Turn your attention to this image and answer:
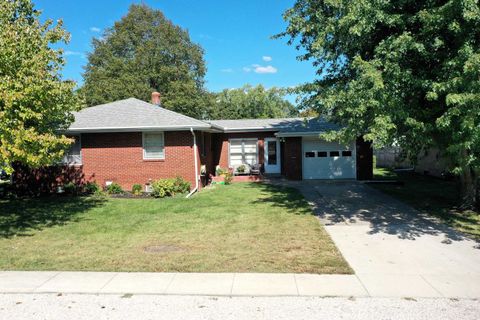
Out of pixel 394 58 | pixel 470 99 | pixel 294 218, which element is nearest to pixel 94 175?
pixel 294 218

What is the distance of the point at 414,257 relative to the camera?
23.3 ft

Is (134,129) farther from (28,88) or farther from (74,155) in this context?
(28,88)

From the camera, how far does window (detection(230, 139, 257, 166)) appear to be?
22047 mm

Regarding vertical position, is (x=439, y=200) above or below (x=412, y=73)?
below

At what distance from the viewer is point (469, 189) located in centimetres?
1153

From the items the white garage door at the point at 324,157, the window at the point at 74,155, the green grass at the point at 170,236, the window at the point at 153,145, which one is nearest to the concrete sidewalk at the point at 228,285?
the green grass at the point at 170,236

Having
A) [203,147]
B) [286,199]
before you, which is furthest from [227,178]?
[286,199]

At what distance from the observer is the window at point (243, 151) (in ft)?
72.3

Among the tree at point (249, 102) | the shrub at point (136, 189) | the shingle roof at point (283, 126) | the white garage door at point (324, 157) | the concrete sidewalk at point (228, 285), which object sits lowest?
the concrete sidewalk at point (228, 285)

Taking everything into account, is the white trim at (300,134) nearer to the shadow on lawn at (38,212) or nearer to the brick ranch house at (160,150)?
the brick ranch house at (160,150)

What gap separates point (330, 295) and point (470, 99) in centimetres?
463

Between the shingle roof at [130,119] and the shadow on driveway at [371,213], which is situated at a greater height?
the shingle roof at [130,119]

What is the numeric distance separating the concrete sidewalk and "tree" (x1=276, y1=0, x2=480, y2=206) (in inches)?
128

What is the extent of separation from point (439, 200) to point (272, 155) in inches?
398
